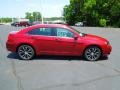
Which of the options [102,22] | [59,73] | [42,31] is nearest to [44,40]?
[42,31]

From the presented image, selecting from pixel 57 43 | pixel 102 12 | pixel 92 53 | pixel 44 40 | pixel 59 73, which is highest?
pixel 102 12

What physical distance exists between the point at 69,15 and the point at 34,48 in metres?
80.9

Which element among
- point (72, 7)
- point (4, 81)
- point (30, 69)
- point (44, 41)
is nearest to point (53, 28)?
point (44, 41)

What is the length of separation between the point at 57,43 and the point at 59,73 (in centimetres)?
282

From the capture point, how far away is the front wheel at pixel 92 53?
12.3m

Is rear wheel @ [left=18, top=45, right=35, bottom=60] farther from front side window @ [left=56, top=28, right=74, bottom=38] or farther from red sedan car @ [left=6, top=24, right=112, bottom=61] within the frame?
front side window @ [left=56, top=28, right=74, bottom=38]

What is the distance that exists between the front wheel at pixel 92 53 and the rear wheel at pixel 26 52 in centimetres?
216

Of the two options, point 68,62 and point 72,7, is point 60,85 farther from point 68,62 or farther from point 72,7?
point 72,7

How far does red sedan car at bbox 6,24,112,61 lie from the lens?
12.3 meters

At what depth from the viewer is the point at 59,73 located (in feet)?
31.8

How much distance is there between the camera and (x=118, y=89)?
7609 millimetres

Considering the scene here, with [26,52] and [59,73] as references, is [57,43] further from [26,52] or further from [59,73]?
[59,73]

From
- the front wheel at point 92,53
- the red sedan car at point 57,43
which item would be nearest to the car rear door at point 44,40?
the red sedan car at point 57,43

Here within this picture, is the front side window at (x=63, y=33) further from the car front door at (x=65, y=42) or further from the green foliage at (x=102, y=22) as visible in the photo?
the green foliage at (x=102, y=22)
